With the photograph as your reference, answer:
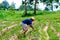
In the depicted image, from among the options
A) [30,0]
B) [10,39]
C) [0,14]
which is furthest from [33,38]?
[30,0]

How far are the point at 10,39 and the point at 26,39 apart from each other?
3.11 ft

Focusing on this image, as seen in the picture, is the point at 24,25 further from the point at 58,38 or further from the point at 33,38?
the point at 58,38

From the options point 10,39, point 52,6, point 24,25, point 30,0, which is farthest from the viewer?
point 52,6

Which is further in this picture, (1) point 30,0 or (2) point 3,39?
(1) point 30,0

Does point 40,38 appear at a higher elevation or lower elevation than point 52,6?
higher

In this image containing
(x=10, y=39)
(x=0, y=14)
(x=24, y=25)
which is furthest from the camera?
(x=0, y=14)

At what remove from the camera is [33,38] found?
1510 cm

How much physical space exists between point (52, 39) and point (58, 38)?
626mm

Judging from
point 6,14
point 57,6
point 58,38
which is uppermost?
point 58,38

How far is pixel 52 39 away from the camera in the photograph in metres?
15.1

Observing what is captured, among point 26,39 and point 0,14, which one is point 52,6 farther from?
point 26,39

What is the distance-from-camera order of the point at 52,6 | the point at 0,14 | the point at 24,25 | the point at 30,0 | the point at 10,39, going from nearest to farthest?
1. the point at 10,39
2. the point at 24,25
3. the point at 0,14
4. the point at 30,0
5. the point at 52,6

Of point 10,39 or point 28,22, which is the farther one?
point 28,22

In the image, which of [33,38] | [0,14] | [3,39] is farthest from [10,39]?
[0,14]
